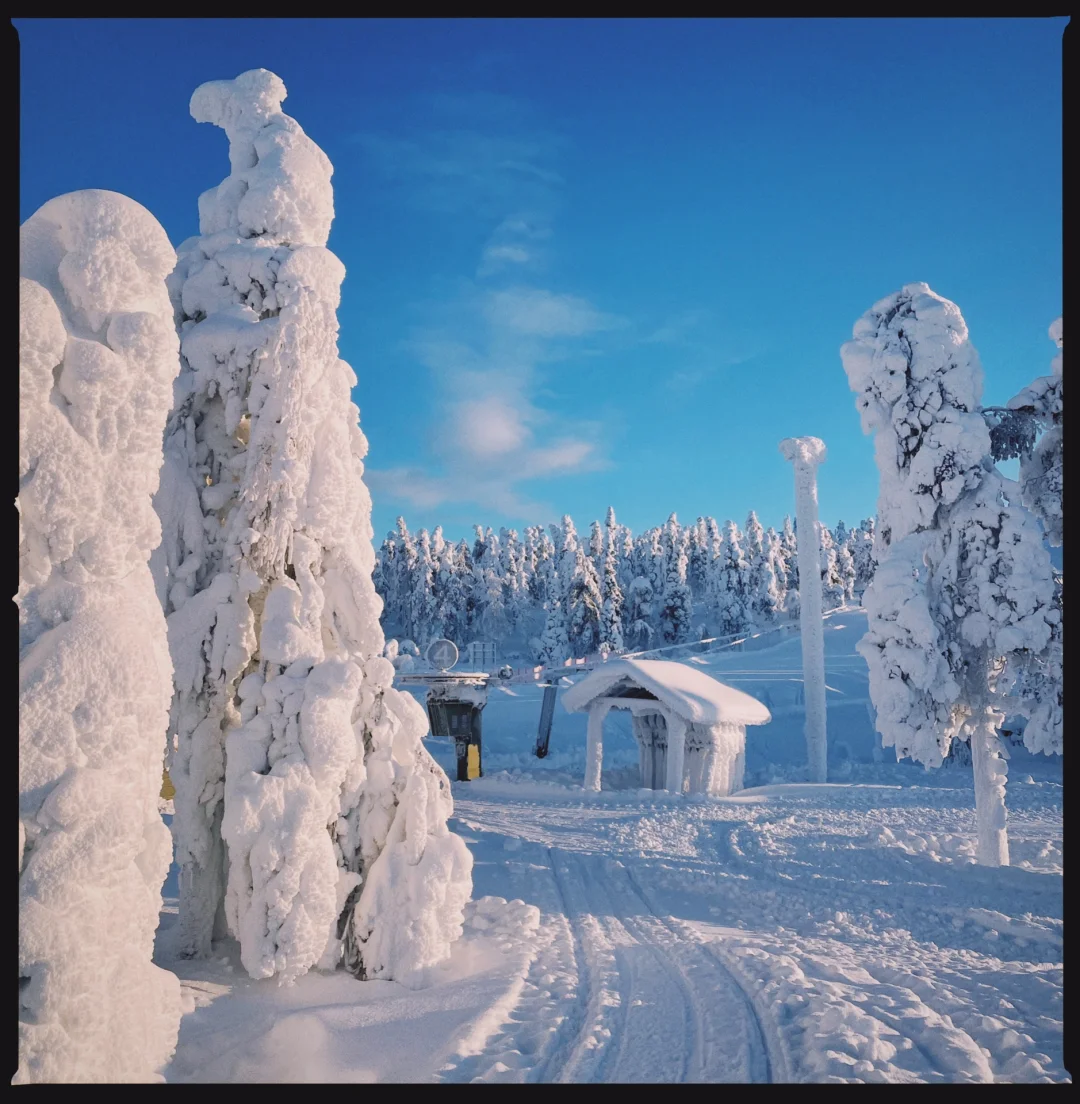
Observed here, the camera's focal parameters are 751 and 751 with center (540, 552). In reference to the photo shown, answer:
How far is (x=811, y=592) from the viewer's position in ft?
74.9

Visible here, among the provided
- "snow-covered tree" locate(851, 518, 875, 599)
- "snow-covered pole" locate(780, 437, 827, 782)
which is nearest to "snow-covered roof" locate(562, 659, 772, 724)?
"snow-covered pole" locate(780, 437, 827, 782)

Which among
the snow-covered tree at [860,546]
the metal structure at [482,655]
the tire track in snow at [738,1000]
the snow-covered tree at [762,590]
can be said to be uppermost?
the snow-covered tree at [860,546]

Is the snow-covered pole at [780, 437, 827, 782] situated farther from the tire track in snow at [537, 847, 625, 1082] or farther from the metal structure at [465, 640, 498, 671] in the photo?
the metal structure at [465, 640, 498, 671]

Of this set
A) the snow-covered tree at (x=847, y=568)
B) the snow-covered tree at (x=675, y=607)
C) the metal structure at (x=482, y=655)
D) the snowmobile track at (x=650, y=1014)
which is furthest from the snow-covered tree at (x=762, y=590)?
the snowmobile track at (x=650, y=1014)

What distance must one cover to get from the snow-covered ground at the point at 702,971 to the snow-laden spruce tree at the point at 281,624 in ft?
2.23

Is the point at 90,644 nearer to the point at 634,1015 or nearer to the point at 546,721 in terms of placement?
the point at 634,1015

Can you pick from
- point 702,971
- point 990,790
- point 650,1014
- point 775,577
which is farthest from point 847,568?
point 650,1014

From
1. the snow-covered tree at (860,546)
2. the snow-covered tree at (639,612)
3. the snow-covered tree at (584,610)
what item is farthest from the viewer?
the snow-covered tree at (860,546)

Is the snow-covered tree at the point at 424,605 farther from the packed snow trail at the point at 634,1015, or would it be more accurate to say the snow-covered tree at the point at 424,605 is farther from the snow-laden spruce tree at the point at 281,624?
the snow-laden spruce tree at the point at 281,624

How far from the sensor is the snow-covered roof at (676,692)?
17844 millimetres

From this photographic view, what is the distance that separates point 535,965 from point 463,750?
1451cm
